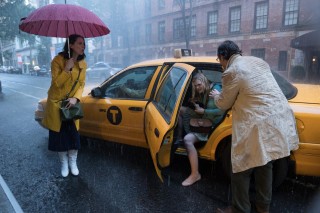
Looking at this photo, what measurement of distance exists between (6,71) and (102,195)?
5364 cm

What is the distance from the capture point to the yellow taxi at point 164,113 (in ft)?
9.14

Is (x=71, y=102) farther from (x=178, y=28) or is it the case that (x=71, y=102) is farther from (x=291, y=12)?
(x=178, y=28)

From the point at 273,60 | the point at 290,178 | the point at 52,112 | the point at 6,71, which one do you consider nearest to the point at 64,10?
the point at 52,112

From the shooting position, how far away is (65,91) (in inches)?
137

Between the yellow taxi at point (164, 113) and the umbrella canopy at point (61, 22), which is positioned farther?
the umbrella canopy at point (61, 22)

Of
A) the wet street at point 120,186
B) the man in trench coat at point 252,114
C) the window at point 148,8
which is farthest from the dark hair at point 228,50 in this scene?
the window at point 148,8

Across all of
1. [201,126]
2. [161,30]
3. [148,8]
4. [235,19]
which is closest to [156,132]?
[201,126]

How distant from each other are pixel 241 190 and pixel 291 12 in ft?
60.7

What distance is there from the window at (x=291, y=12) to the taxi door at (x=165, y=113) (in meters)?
17.3

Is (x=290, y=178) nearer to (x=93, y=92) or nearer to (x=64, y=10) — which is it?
(x=93, y=92)

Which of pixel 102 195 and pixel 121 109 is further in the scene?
pixel 121 109

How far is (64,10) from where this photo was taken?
3189 mm

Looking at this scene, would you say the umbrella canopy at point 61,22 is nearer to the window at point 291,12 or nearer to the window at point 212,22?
the window at point 291,12

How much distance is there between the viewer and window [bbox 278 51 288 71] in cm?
1853
